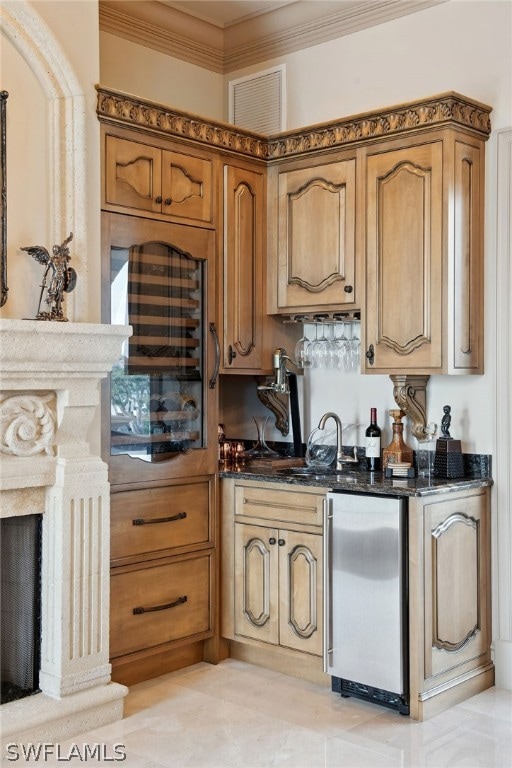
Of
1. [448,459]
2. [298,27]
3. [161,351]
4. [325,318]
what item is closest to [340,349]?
[325,318]

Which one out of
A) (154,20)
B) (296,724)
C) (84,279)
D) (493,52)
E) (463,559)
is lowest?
(296,724)

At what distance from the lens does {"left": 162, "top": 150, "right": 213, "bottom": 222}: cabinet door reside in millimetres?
3793

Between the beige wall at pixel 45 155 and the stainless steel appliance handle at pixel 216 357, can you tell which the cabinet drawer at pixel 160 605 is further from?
the beige wall at pixel 45 155

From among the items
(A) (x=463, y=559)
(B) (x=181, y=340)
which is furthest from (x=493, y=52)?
(A) (x=463, y=559)

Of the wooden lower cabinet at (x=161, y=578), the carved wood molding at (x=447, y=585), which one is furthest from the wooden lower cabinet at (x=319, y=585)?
the wooden lower cabinet at (x=161, y=578)

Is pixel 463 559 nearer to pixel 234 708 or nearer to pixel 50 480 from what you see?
pixel 234 708

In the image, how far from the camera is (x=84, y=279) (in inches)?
135

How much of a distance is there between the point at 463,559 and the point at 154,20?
3.02 m

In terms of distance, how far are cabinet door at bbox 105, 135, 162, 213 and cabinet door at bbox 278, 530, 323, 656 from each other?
158 centimetres

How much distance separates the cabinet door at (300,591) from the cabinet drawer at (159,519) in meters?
0.41

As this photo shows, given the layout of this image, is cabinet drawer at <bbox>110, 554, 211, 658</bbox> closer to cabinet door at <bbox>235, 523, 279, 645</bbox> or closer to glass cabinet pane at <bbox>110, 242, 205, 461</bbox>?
cabinet door at <bbox>235, 523, 279, 645</bbox>

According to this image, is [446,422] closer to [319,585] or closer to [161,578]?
[319,585]

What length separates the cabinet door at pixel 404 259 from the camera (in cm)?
360

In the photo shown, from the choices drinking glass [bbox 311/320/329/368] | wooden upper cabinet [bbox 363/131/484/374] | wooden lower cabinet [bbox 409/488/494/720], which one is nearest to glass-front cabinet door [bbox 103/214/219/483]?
drinking glass [bbox 311/320/329/368]
